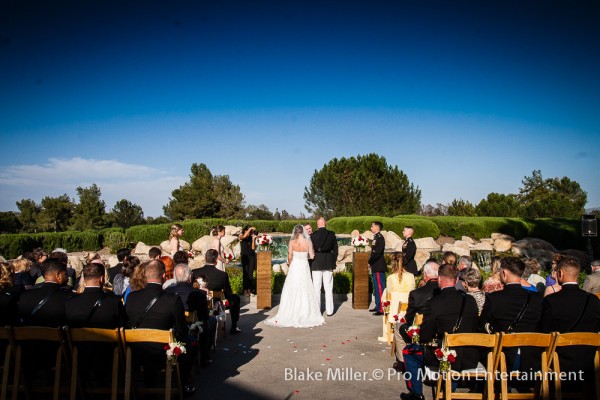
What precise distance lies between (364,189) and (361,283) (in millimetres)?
40688

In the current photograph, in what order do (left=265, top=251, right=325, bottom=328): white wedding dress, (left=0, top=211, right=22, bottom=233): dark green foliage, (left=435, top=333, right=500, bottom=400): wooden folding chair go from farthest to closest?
(left=0, top=211, right=22, bottom=233): dark green foliage
(left=265, top=251, right=325, bottom=328): white wedding dress
(left=435, top=333, right=500, bottom=400): wooden folding chair

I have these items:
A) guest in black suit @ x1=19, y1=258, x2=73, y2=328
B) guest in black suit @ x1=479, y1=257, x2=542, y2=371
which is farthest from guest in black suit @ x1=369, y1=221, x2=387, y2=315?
guest in black suit @ x1=19, y1=258, x2=73, y2=328

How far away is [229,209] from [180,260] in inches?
1769

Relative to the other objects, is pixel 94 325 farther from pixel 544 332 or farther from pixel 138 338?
pixel 544 332

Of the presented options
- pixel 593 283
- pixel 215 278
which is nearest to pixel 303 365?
pixel 215 278

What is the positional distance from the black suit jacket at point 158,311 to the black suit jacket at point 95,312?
162 mm

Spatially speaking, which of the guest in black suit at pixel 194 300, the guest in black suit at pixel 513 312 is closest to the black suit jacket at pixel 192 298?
the guest in black suit at pixel 194 300

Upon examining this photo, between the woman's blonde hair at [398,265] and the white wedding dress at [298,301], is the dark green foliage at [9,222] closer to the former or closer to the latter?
the white wedding dress at [298,301]

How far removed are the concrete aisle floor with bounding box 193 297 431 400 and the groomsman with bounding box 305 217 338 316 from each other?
4.14 ft

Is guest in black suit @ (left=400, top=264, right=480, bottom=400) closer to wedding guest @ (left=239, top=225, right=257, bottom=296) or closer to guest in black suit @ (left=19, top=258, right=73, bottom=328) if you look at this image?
guest in black suit @ (left=19, top=258, right=73, bottom=328)

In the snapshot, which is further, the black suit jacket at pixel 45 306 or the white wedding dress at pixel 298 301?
the white wedding dress at pixel 298 301

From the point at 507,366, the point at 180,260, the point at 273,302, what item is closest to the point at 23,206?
the point at 273,302

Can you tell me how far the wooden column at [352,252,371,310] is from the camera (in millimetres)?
12055

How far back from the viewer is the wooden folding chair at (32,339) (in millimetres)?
4855
